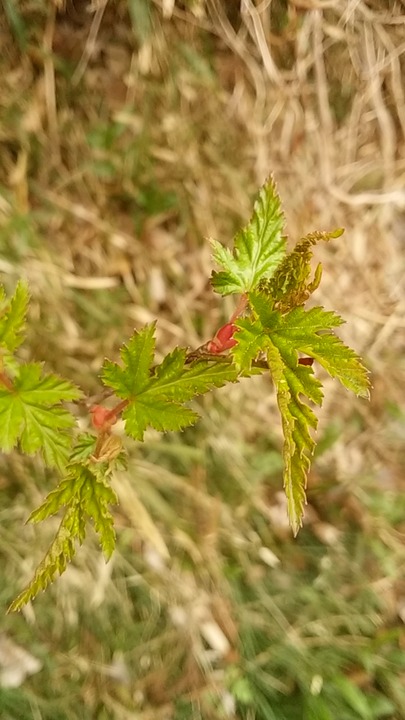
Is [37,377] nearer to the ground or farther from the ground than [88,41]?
nearer to the ground

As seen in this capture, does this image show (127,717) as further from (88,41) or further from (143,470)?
(88,41)

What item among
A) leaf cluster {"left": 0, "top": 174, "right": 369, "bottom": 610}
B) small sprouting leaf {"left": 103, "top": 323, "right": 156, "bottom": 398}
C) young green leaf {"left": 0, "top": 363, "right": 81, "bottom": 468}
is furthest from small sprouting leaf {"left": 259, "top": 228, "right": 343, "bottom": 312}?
young green leaf {"left": 0, "top": 363, "right": 81, "bottom": 468}

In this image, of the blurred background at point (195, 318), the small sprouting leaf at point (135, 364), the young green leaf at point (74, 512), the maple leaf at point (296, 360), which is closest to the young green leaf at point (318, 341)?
the maple leaf at point (296, 360)

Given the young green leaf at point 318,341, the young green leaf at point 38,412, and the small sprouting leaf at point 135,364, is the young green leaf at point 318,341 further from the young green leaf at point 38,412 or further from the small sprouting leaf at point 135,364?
the young green leaf at point 38,412

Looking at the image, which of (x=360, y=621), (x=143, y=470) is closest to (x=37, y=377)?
(x=143, y=470)

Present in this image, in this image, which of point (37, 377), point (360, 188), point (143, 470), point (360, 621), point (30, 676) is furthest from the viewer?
point (360, 188)

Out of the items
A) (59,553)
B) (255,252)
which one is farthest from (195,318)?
(59,553)

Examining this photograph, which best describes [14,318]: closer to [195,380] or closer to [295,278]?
[195,380]
